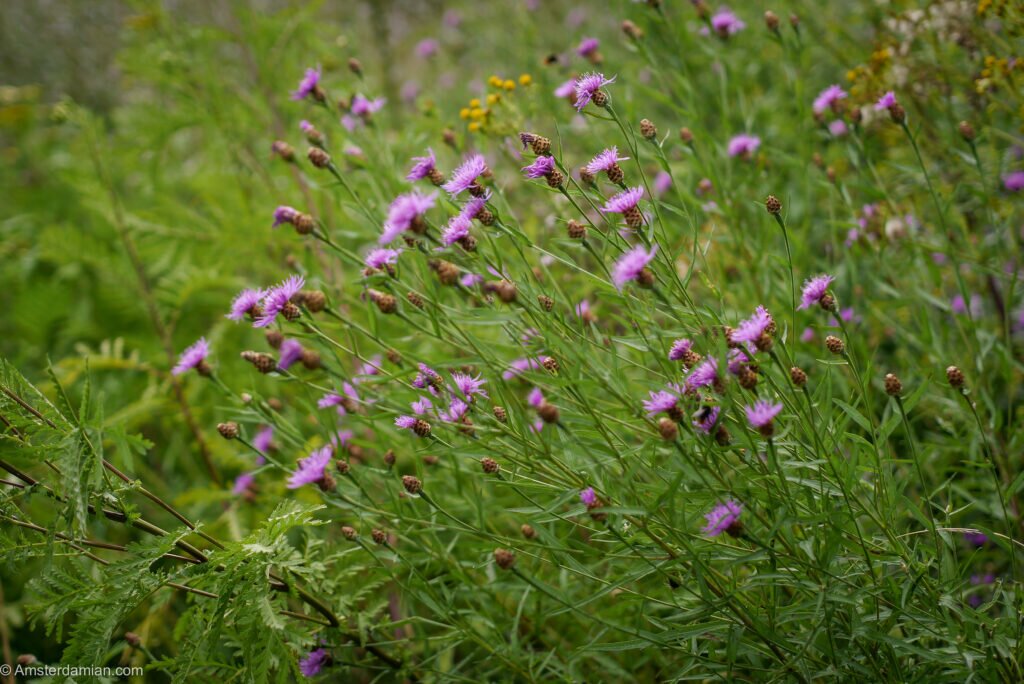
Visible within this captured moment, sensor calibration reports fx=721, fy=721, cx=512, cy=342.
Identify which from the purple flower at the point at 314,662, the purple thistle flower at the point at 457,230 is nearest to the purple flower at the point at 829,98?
the purple thistle flower at the point at 457,230

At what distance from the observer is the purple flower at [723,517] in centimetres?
117

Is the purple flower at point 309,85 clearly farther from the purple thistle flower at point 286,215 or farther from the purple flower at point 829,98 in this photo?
the purple flower at point 829,98

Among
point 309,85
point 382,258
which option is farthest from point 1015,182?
point 309,85

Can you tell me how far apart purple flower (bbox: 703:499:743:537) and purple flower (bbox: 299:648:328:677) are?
0.82 m

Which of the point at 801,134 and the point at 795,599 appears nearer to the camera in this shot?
the point at 795,599

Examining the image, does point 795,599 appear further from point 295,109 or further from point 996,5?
point 295,109

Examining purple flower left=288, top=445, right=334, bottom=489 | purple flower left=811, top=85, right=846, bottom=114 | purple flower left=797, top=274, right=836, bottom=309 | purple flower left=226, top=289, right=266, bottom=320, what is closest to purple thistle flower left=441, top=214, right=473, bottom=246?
purple flower left=226, top=289, right=266, bottom=320

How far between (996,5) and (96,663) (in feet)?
7.63

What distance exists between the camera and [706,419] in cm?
118

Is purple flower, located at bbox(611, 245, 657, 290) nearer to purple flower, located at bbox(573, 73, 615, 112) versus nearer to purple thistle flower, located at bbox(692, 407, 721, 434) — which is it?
purple thistle flower, located at bbox(692, 407, 721, 434)

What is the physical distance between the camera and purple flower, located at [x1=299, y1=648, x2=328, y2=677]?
1471 mm

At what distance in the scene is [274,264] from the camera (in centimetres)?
287

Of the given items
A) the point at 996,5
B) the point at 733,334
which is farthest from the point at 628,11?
the point at 733,334

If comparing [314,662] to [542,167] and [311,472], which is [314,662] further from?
[542,167]
